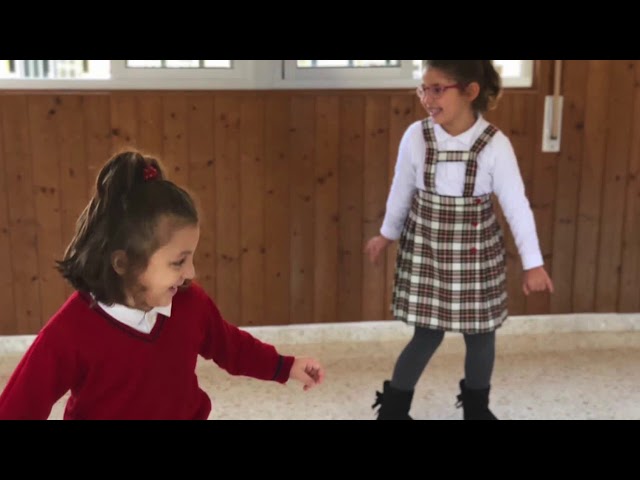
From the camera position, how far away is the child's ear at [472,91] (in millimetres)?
1991

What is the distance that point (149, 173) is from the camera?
1.11 metres

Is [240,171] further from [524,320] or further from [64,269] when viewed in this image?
[64,269]

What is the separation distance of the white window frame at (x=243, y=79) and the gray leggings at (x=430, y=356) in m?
1.05

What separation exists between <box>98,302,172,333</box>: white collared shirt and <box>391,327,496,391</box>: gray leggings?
1.05m

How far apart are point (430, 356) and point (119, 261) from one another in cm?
120

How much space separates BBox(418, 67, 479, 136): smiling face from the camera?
197 centimetres

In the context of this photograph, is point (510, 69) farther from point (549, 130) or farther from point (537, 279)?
point (537, 279)

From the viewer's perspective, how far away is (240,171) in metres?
2.75

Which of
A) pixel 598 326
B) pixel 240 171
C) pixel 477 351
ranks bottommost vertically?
pixel 598 326

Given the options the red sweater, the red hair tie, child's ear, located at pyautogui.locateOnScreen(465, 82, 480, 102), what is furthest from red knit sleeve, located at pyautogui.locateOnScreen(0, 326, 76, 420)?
child's ear, located at pyautogui.locateOnScreen(465, 82, 480, 102)

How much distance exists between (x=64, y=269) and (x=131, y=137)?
5.27ft
